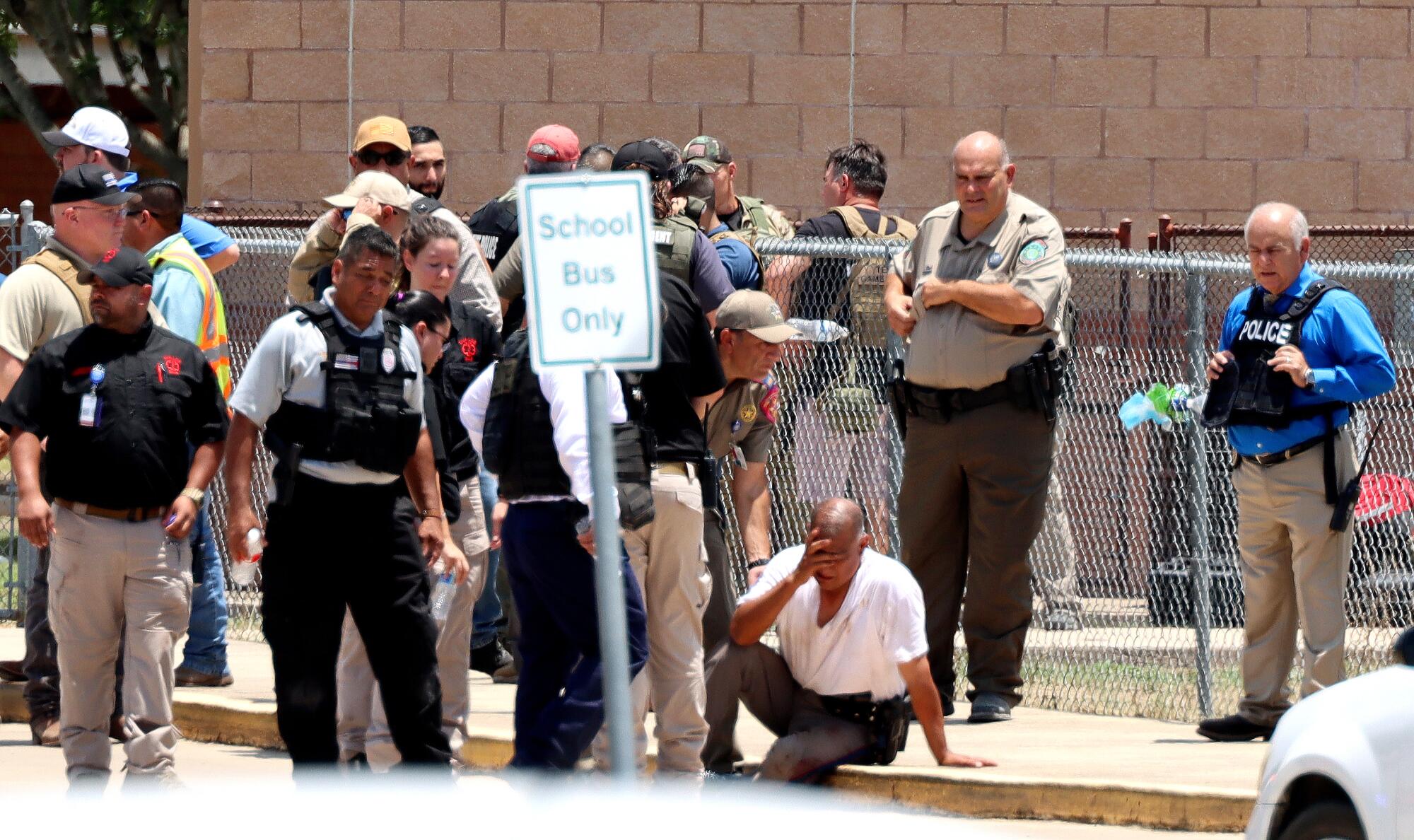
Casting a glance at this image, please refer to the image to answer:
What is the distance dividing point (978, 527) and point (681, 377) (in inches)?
89.1

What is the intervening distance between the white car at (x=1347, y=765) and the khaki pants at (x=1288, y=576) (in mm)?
2806

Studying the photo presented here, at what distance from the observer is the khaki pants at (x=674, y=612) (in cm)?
700

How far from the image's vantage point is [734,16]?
13.8 m

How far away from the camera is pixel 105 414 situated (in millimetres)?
7008

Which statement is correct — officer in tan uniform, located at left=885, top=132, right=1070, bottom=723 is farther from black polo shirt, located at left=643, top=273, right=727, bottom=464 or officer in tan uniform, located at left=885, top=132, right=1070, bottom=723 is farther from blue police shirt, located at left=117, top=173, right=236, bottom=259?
blue police shirt, located at left=117, top=173, right=236, bottom=259

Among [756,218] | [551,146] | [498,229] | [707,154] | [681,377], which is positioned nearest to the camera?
[681,377]

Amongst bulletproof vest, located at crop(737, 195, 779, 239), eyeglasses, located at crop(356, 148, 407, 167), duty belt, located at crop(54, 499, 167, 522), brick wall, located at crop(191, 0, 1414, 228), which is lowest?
duty belt, located at crop(54, 499, 167, 522)

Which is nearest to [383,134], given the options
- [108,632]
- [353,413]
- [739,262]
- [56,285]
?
[739,262]

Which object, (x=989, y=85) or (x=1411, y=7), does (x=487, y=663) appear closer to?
(x=989, y=85)

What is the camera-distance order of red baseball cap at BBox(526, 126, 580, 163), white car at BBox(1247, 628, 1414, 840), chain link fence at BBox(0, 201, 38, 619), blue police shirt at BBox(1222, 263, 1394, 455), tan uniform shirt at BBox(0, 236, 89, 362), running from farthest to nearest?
1. chain link fence at BBox(0, 201, 38, 619)
2. red baseball cap at BBox(526, 126, 580, 163)
3. blue police shirt at BBox(1222, 263, 1394, 455)
4. tan uniform shirt at BBox(0, 236, 89, 362)
5. white car at BBox(1247, 628, 1414, 840)

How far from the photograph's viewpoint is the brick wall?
45.0 feet

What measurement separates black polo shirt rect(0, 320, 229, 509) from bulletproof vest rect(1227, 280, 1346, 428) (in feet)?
13.0

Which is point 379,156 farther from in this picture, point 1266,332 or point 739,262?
point 1266,332

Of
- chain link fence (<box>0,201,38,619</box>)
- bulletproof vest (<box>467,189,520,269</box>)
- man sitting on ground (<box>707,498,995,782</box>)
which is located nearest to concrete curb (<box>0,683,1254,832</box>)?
man sitting on ground (<box>707,498,995,782</box>)
